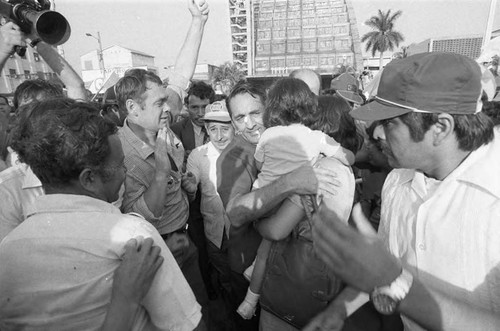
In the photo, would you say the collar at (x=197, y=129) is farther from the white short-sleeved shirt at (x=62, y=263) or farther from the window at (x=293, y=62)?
the window at (x=293, y=62)

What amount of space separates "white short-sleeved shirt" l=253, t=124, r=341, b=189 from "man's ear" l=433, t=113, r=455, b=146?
0.52 meters

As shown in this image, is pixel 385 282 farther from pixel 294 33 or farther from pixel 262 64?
pixel 294 33

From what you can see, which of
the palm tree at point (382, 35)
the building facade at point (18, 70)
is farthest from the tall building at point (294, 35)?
the building facade at point (18, 70)

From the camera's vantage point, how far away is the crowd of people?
3.62ft

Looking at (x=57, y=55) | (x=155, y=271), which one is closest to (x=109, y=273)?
(x=155, y=271)

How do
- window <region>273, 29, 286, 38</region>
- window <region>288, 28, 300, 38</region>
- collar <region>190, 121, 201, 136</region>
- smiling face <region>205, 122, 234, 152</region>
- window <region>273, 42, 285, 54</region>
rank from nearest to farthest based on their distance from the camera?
smiling face <region>205, 122, 234, 152</region> < collar <region>190, 121, 201, 136</region> < window <region>273, 42, 285, 54</region> < window <region>288, 28, 300, 38</region> < window <region>273, 29, 286, 38</region>

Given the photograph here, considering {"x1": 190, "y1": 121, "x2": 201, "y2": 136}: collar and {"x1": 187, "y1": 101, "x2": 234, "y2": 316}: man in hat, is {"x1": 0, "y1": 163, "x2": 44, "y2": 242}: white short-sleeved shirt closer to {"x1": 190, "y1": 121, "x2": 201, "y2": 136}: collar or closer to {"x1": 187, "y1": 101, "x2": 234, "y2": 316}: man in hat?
{"x1": 187, "y1": 101, "x2": 234, "y2": 316}: man in hat

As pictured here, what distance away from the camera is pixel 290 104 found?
179cm

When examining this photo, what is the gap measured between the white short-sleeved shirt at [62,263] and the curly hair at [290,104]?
3.37ft

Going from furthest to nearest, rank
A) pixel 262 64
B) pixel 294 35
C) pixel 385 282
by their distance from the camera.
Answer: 1. pixel 294 35
2. pixel 262 64
3. pixel 385 282

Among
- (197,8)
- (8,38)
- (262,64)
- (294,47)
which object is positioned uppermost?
(294,47)

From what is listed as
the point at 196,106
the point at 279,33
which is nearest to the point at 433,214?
the point at 196,106

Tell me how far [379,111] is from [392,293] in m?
0.80

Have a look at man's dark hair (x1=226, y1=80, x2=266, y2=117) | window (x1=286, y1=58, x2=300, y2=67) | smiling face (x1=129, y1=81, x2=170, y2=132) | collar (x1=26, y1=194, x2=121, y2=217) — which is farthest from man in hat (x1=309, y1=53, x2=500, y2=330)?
window (x1=286, y1=58, x2=300, y2=67)
